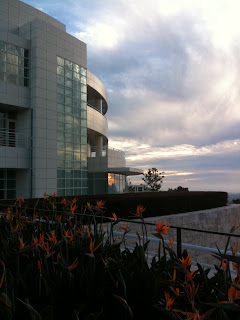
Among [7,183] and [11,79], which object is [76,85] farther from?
[7,183]

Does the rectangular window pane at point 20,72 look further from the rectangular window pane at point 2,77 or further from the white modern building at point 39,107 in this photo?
the rectangular window pane at point 2,77

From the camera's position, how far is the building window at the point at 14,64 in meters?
18.8

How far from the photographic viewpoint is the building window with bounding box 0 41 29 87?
61.8 feet

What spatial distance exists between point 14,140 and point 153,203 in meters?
12.1

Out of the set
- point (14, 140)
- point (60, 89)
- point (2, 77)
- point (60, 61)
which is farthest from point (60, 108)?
point (2, 77)

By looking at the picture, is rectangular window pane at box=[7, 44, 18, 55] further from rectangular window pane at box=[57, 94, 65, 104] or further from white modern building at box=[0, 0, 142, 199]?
rectangular window pane at box=[57, 94, 65, 104]

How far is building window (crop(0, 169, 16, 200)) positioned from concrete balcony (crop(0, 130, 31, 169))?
173 cm

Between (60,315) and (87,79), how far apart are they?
2474cm

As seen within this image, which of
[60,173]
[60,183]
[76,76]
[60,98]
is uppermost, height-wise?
[76,76]

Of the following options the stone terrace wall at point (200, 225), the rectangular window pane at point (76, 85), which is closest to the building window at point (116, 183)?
the rectangular window pane at point (76, 85)

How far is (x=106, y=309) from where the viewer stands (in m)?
2.37

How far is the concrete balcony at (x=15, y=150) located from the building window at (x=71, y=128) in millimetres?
2387

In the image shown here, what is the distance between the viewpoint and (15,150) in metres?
18.7

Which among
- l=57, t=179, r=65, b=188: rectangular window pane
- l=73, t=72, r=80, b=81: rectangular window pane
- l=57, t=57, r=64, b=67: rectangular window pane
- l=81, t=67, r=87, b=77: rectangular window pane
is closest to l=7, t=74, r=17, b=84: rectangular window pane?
l=57, t=57, r=64, b=67: rectangular window pane
